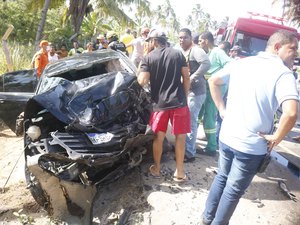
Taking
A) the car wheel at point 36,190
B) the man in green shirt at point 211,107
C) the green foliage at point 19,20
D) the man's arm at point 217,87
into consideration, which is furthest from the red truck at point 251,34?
the green foliage at point 19,20

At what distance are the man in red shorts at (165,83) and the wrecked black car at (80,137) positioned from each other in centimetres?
22

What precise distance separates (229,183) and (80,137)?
4.59 feet

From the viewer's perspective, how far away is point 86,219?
2.95m

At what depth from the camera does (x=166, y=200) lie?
130 inches

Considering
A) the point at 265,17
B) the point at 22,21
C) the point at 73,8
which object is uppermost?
the point at 265,17

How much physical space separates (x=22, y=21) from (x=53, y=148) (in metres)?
19.8

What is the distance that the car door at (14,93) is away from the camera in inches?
163

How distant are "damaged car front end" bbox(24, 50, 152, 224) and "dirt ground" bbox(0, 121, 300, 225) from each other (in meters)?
0.36

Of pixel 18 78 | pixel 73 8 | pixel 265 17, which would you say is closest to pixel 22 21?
pixel 73 8

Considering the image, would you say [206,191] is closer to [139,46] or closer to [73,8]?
[139,46]

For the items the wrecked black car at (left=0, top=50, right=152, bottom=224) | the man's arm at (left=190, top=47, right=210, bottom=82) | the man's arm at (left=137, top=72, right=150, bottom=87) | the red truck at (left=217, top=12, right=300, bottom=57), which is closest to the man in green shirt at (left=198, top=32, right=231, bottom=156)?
the man's arm at (left=190, top=47, right=210, bottom=82)

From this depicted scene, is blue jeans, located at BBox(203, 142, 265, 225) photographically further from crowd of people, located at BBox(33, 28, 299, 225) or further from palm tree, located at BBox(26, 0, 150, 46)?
palm tree, located at BBox(26, 0, 150, 46)

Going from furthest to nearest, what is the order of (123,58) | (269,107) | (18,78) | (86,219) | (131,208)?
(18,78), (123,58), (131,208), (86,219), (269,107)

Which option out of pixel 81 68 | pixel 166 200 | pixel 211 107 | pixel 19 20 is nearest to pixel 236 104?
pixel 166 200
